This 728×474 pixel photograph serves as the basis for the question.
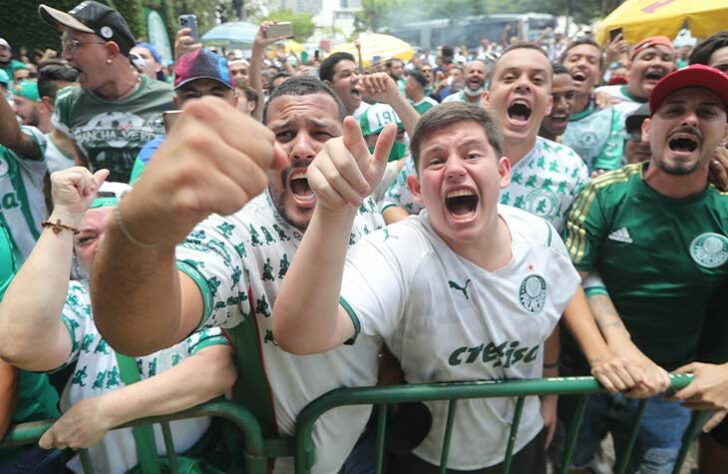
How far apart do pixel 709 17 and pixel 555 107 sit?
173 inches

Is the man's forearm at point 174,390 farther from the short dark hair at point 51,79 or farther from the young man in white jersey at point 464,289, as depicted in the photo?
the short dark hair at point 51,79

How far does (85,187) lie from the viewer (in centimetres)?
158

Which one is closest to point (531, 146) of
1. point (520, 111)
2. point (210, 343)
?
point (520, 111)

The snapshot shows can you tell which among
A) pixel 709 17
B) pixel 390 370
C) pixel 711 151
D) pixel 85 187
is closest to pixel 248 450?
pixel 390 370

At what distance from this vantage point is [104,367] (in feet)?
5.24

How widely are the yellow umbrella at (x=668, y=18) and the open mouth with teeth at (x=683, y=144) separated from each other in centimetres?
539

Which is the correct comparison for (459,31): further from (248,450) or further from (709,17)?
(248,450)

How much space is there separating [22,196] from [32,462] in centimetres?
196

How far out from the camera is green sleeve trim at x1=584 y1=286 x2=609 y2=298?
7.10ft

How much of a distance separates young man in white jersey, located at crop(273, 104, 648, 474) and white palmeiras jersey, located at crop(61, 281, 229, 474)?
60cm

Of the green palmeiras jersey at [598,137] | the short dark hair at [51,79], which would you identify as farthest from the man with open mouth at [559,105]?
the short dark hair at [51,79]

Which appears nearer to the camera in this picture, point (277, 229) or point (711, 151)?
point (277, 229)

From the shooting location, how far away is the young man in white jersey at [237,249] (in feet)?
2.55

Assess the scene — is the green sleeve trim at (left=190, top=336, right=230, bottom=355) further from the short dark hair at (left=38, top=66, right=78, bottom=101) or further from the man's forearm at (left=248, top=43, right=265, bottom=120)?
the short dark hair at (left=38, top=66, right=78, bottom=101)
